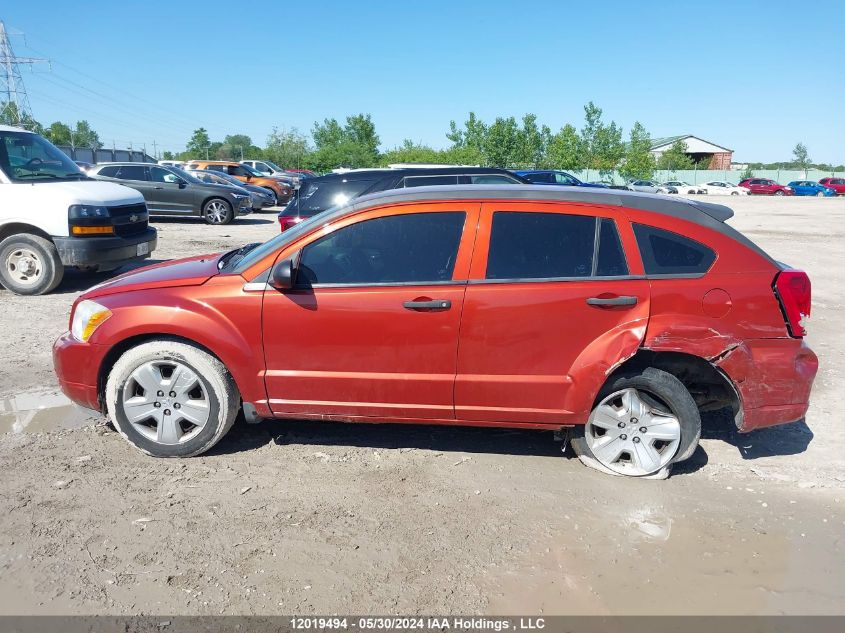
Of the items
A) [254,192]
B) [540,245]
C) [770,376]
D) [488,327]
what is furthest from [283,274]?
[254,192]

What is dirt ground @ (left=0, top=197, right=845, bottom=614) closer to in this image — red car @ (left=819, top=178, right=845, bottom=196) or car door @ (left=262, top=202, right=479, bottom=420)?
car door @ (left=262, top=202, right=479, bottom=420)

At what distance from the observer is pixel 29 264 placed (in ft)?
27.2

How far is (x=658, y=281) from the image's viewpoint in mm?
3680

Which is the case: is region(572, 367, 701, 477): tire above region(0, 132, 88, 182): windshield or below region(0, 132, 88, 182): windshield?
below

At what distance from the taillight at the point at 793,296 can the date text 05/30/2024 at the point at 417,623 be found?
7.57 feet

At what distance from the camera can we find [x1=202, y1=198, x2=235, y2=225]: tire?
17.6m

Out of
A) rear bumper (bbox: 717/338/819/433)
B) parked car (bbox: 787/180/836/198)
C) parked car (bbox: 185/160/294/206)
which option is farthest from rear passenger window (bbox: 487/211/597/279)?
parked car (bbox: 787/180/836/198)

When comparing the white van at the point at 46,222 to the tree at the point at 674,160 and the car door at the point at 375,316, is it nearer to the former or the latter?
the car door at the point at 375,316

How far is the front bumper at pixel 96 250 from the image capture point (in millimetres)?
8086

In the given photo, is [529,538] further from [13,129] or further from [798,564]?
[13,129]

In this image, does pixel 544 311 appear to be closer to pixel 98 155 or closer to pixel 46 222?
pixel 46 222

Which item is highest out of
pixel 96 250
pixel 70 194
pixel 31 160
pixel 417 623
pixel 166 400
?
pixel 31 160

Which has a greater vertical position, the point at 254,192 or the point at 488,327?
the point at 254,192

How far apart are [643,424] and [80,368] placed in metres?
3.56
